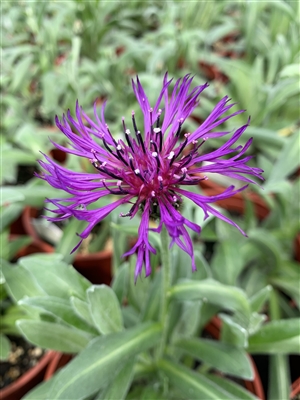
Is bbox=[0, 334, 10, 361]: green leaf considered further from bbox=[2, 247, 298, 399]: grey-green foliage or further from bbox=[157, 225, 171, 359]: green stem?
bbox=[157, 225, 171, 359]: green stem

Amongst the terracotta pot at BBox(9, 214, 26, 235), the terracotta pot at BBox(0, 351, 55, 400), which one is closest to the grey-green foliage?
the terracotta pot at BBox(0, 351, 55, 400)

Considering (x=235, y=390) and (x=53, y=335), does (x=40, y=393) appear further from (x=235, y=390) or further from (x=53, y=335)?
(x=235, y=390)

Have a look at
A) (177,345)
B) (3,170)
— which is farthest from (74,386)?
(3,170)

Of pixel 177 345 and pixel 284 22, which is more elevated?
pixel 284 22

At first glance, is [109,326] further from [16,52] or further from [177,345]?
[16,52]

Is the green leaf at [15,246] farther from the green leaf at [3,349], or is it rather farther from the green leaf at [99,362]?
the green leaf at [99,362]

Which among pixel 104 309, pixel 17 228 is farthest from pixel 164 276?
pixel 17 228
